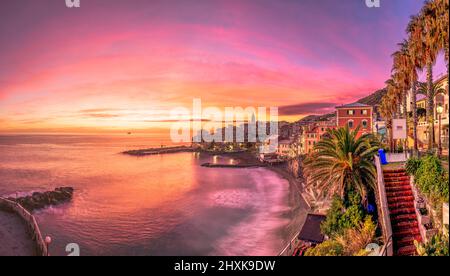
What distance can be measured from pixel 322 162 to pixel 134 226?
83.3 feet

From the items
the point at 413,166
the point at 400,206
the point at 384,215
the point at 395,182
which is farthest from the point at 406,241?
the point at 413,166

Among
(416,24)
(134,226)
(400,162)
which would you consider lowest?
(134,226)

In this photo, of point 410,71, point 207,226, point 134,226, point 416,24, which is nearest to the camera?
point 416,24

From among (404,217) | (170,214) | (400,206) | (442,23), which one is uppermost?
(442,23)

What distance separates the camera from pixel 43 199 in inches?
1522

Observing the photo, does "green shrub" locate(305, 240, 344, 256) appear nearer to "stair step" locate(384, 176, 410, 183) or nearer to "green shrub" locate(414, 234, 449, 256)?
"green shrub" locate(414, 234, 449, 256)

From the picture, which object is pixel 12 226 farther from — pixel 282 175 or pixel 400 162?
pixel 282 175

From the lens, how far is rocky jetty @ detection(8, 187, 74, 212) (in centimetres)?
3662

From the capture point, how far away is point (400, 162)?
13.5 metres

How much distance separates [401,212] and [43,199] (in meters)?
42.6

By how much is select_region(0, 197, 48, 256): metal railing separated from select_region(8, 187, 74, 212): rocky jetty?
4.80m

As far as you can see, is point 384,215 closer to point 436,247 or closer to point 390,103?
point 436,247

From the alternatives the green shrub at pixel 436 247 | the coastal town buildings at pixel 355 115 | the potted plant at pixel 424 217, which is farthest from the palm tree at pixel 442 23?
the coastal town buildings at pixel 355 115
